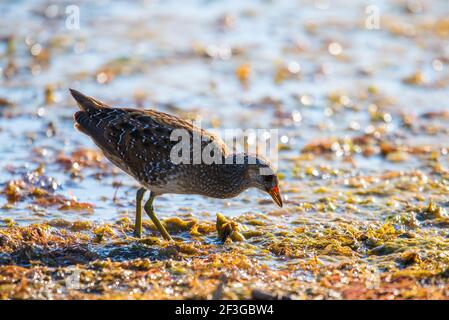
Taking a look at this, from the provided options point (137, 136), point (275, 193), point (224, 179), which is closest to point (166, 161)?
point (137, 136)

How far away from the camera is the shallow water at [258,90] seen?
→ 10.3 meters

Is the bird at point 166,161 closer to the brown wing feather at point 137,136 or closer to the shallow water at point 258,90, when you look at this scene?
the brown wing feather at point 137,136

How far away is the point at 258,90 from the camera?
14062 mm

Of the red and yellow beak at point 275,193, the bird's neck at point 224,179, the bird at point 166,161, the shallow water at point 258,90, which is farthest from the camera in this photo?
the shallow water at point 258,90

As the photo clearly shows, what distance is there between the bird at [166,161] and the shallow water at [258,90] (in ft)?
2.48

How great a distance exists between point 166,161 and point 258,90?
5.46 metres

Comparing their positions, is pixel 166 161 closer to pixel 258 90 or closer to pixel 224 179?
pixel 224 179

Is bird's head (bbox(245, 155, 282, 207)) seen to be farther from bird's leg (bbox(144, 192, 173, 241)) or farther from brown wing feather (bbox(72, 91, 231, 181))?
bird's leg (bbox(144, 192, 173, 241))

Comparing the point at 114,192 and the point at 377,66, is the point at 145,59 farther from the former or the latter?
the point at 114,192

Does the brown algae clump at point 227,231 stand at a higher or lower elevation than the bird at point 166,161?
lower

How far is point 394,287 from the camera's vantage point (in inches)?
307

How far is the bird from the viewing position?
8852 mm

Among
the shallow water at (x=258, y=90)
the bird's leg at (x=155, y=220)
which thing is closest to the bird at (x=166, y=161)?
the bird's leg at (x=155, y=220)
